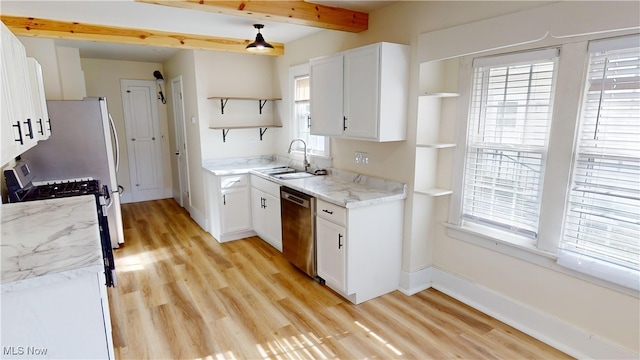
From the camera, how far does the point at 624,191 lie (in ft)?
6.61

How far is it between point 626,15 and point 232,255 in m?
3.76

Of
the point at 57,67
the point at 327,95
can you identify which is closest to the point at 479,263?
the point at 327,95

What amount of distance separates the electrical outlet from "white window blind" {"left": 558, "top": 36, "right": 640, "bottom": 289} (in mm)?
1650

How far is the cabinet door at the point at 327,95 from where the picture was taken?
319 cm

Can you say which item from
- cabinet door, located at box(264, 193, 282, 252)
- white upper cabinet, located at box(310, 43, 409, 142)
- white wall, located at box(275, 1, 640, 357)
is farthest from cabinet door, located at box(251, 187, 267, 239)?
white upper cabinet, located at box(310, 43, 409, 142)

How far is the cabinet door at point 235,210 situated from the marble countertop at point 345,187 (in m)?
0.27

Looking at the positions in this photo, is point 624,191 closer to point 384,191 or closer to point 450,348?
point 450,348

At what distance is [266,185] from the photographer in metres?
3.96

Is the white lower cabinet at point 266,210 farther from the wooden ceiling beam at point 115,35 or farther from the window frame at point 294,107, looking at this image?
the wooden ceiling beam at point 115,35

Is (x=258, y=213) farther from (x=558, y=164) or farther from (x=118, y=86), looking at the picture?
(x=118, y=86)

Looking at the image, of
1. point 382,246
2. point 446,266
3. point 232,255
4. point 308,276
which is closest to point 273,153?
point 232,255

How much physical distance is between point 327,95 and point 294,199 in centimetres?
104

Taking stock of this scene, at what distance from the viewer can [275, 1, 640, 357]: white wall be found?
214cm

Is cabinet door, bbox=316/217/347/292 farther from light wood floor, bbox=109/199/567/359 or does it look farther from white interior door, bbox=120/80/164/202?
white interior door, bbox=120/80/164/202
